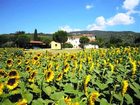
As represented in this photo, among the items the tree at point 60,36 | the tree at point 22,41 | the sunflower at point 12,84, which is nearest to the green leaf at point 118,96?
the sunflower at point 12,84

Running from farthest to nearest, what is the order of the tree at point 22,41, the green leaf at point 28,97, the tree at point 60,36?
the tree at point 60,36 < the tree at point 22,41 < the green leaf at point 28,97

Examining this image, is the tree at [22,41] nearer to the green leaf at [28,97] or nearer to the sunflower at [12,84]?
the sunflower at [12,84]

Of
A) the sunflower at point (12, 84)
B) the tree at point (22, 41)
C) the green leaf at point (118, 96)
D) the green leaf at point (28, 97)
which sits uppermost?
the sunflower at point (12, 84)

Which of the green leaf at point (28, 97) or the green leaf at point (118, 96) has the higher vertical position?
the green leaf at point (28, 97)

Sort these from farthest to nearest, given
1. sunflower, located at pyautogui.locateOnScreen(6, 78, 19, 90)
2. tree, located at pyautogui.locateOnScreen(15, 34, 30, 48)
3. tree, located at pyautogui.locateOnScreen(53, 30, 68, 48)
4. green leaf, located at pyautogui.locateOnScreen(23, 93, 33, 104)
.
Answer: tree, located at pyautogui.locateOnScreen(53, 30, 68, 48) < tree, located at pyautogui.locateOnScreen(15, 34, 30, 48) < sunflower, located at pyautogui.locateOnScreen(6, 78, 19, 90) < green leaf, located at pyautogui.locateOnScreen(23, 93, 33, 104)

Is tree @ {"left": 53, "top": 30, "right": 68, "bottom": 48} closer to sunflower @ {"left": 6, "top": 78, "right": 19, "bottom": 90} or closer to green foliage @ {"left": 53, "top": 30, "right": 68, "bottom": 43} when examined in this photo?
green foliage @ {"left": 53, "top": 30, "right": 68, "bottom": 43}

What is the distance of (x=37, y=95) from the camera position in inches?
126

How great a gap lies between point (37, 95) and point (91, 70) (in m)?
1.98

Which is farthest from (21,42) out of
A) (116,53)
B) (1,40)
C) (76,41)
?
(116,53)

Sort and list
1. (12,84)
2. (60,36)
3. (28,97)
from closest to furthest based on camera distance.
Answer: (28,97)
(12,84)
(60,36)

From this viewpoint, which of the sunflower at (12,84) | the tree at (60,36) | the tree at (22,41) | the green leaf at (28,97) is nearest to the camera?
the green leaf at (28,97)

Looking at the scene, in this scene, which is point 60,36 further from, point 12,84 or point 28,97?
point 28,97

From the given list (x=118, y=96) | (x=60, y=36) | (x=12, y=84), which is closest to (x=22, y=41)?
(x=60, y=36)

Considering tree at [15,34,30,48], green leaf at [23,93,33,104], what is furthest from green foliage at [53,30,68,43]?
green leaf at [23,93,33,104]
